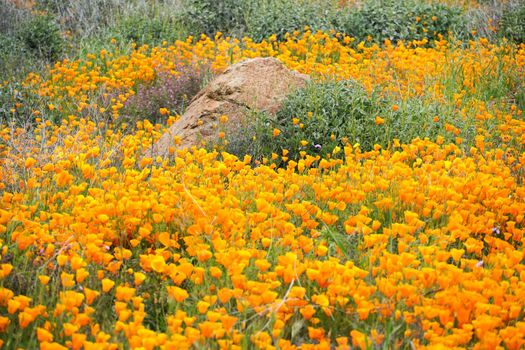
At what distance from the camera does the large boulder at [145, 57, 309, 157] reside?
20.6 feet

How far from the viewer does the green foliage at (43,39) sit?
33.4ft

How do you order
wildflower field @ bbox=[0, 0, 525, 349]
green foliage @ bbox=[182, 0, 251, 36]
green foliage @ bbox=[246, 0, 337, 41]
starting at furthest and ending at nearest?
green foliage @ bbox=[182, 0, 251, 36] → green foliage @ bbox=[246, 0, 337, 41] → wildflower field @ bbox=[0, 0, 525, 349]

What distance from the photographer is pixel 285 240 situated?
138 inches

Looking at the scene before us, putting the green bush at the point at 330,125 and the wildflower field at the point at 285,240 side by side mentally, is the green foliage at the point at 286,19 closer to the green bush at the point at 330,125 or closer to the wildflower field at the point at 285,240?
the wildflower field at the point at 285,240

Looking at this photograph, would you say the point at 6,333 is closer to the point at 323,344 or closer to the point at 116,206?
A: the point at 116,206

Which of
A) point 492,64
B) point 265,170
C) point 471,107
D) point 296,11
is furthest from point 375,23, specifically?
point 265,170

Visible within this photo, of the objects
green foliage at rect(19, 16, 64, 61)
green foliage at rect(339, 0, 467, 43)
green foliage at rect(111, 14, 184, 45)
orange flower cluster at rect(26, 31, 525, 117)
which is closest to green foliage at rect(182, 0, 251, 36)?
green foliage at rect(111, 14, 184, 45)

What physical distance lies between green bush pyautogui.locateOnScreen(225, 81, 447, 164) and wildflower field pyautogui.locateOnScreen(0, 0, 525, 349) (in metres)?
0.02

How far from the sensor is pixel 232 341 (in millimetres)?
2730

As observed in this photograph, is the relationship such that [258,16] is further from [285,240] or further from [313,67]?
[285,240]

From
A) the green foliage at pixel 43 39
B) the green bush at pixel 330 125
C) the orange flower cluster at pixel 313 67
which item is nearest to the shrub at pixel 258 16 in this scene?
the orange flower cluster at pixel 313 67

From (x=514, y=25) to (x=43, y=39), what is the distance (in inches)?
273

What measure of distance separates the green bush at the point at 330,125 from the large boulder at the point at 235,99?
0.68 ft

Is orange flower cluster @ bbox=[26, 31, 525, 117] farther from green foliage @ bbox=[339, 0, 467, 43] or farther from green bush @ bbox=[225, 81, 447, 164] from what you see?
green bush @ bbox=[225, 81, 447, 164]
